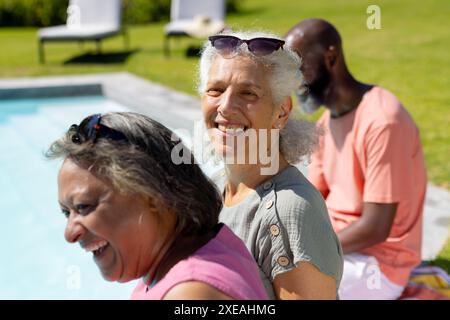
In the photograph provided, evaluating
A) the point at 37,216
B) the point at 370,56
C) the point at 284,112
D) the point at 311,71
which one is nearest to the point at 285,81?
the point at 284,112

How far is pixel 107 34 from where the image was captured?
1336 cm

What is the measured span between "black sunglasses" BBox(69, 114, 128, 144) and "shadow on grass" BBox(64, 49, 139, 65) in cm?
1161

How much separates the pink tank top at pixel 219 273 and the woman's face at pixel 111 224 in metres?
0.09

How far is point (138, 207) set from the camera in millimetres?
1616

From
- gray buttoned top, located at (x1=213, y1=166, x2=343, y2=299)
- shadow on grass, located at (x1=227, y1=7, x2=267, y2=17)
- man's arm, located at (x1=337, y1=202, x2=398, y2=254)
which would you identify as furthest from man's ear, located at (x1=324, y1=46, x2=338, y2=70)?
shadow on grass, located at (x1=227, y1=7, x2=267, y2=17)

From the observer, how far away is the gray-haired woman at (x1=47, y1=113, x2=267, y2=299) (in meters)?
1.59

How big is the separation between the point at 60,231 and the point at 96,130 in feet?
17.0

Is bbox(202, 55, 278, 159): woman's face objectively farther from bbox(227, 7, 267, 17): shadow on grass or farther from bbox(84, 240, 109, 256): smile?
bbox(227, 7, 267, 17): shadow on grass

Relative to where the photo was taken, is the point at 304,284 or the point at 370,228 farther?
the point at 370,228

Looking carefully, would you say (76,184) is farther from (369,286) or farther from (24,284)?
(24,284)

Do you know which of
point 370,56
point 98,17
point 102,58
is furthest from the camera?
point 98,17

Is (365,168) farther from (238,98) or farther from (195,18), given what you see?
(195,18)

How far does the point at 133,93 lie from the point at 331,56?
20.4ft
